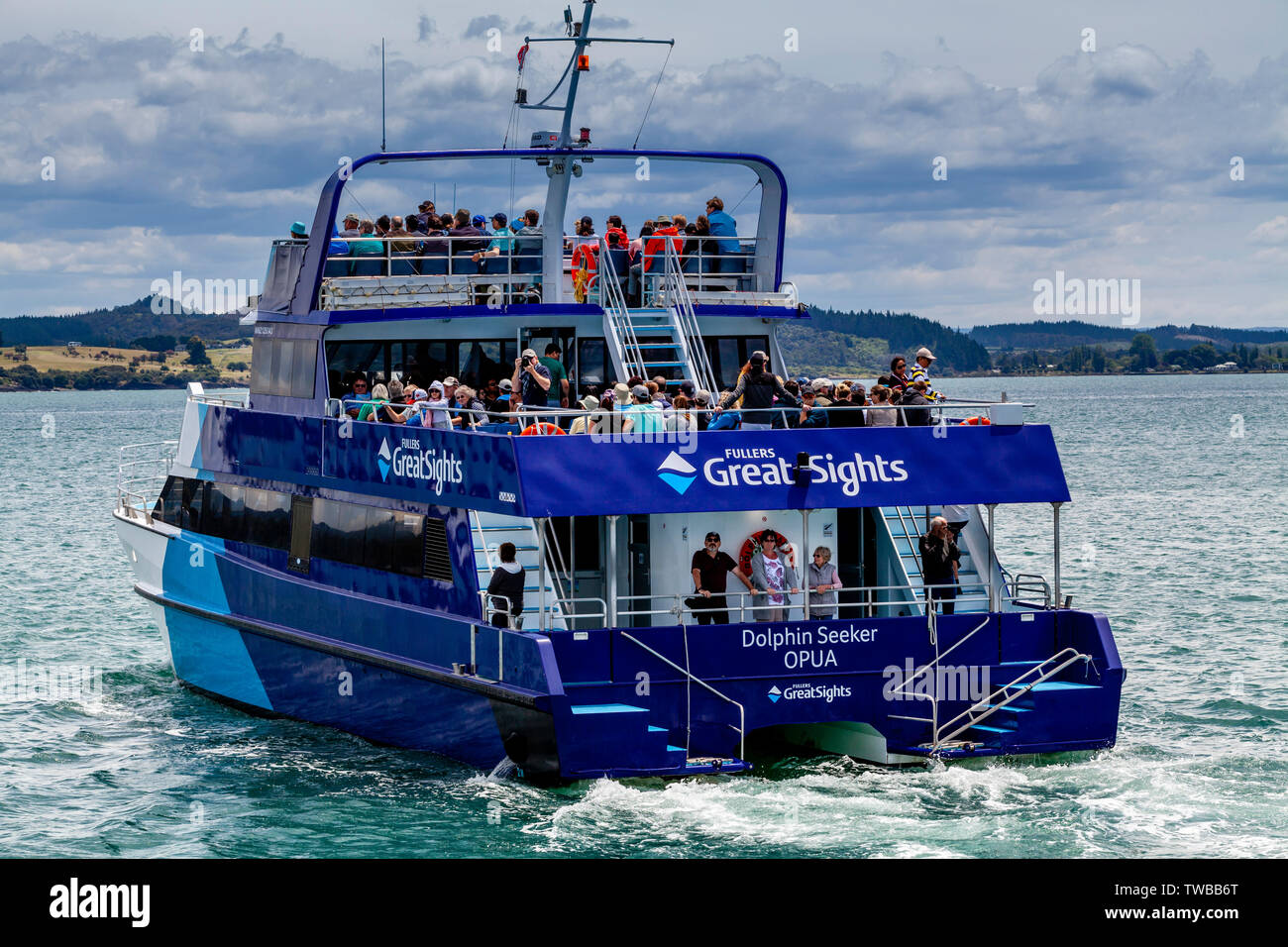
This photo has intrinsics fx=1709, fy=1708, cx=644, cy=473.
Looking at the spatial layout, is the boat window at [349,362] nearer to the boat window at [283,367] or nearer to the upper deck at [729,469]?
the boat window at [283,367]

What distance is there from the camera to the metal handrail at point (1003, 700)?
49.6 ft

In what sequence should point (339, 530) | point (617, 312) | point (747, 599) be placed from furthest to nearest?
point (617, 312) → point (339, 530) → point (747, 599)

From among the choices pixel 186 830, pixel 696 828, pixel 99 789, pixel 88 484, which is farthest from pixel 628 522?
pixel 88 484

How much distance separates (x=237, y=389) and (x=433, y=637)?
1052cm

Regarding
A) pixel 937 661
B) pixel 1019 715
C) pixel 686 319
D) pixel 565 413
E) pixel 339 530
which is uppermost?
pixel 686 319

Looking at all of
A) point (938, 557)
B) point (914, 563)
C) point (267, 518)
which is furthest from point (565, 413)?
point (267, 518)

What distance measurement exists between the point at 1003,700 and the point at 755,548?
2.62m

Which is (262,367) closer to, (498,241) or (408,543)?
(498,241)

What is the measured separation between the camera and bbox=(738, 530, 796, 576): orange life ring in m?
15.7

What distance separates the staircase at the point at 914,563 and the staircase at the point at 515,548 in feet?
10.6

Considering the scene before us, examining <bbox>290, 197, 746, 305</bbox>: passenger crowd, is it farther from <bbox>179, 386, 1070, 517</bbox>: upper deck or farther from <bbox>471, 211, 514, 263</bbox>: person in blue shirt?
<bbox>179, 386, 1070, 517</bbox>: upper deck

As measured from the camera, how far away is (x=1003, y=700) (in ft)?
50.6

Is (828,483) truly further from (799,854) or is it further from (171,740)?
(171,740)

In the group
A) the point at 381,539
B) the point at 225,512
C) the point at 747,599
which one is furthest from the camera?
the point at 225,512
